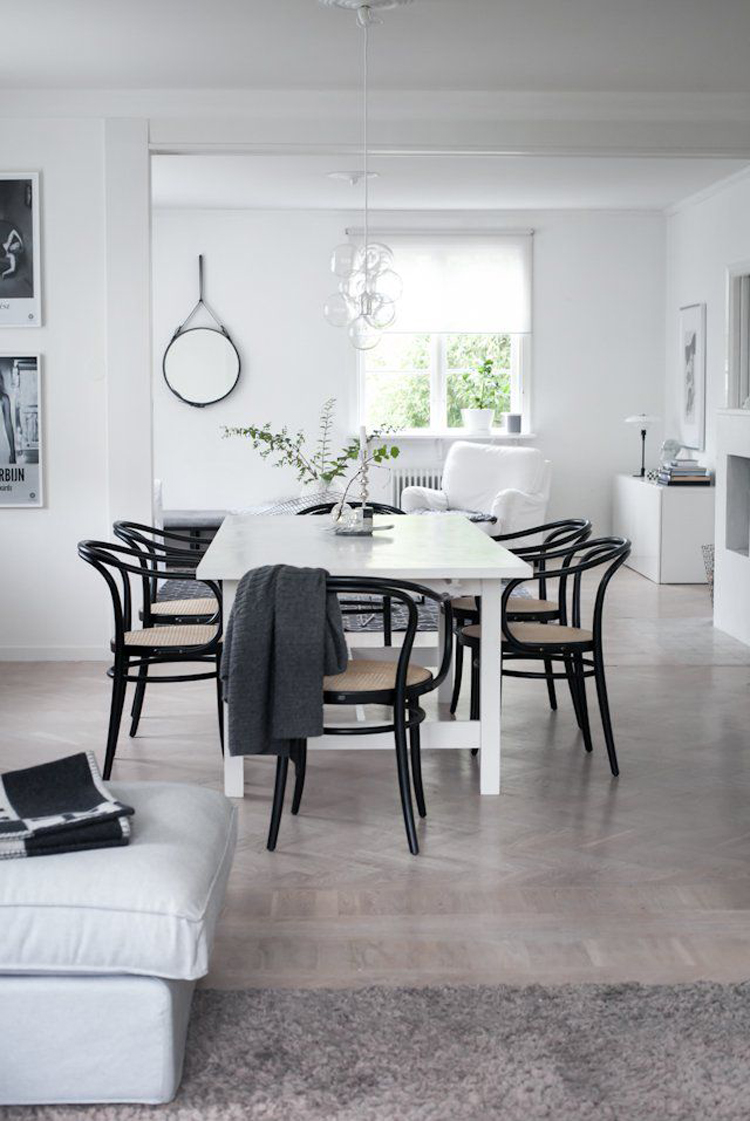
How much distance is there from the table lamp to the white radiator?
160cm

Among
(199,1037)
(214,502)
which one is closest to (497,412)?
(214,502)

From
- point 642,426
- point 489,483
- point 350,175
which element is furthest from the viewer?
point 642,426

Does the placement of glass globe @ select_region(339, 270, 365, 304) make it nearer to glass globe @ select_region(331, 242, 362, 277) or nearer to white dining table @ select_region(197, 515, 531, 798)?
glass globe @ select_region(331, 242, 362, 277)

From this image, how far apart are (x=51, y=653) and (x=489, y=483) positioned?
4.38 meters

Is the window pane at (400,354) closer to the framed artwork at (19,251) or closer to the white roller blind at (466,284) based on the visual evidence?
the white roller blind at (466,284)

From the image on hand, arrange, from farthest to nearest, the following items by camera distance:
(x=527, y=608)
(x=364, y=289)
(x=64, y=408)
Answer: (x=64, y=408) → (x=364, y=289) → (x=527, y=608)

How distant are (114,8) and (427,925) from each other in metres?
3.76

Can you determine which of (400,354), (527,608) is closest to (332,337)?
(400,354)

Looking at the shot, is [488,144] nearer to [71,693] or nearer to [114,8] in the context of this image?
[114,8]

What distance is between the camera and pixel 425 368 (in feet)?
36.5

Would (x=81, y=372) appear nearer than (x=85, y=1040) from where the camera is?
No

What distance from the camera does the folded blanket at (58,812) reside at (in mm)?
2445

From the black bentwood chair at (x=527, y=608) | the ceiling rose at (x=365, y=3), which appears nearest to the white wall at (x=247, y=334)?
the black bentwood chair at (x=527, y=608)

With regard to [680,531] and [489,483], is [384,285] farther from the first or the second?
[489,483]
